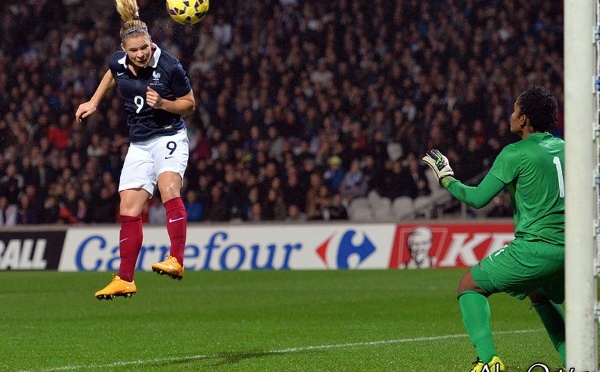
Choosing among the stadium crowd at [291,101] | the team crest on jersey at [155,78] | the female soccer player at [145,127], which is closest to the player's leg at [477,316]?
the female soccer player at [145,127]

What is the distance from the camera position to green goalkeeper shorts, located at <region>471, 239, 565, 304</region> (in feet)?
20.9

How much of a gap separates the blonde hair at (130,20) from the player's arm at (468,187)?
103 inches

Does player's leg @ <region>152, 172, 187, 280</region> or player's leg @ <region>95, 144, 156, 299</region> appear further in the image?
player's leg @ <region>95, 144, 156, 299</region>

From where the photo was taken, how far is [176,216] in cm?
837

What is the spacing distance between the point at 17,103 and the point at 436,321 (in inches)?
595

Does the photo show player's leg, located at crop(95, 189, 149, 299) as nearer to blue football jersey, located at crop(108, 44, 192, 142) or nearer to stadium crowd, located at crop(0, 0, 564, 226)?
blue football jersey, located at crop(108, 44, 192, 142)

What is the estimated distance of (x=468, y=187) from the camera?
21.2 ft

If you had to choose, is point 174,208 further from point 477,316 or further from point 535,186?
point 535,186

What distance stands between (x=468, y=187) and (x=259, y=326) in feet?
15.9

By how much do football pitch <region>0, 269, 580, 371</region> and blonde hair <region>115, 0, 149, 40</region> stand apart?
7.90ft

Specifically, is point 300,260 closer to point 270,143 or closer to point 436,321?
point 270,143

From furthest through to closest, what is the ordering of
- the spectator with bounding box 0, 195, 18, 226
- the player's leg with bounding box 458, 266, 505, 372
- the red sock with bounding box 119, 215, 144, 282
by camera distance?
the spectator with bounding box 0, 195, 18, 226
the red sock with bounding box 119, 215, 144, 282
the player's leg with bounding box 458, 266, 505, 372

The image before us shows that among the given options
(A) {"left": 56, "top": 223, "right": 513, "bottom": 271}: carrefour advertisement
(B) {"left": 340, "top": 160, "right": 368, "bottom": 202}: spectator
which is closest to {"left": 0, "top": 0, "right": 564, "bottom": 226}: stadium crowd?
(B) {"left": 340, "top": 160, "right": 368, "bottom": 202}: spectator

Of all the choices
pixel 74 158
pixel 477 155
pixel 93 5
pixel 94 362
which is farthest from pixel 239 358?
pixel 93 5
